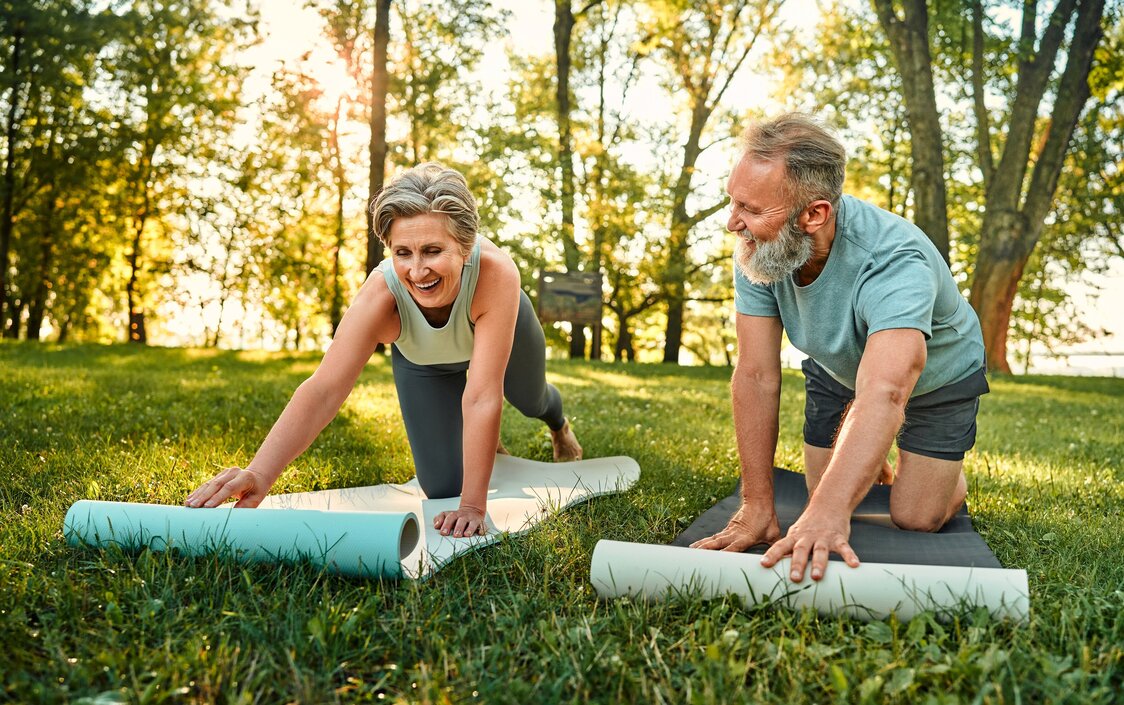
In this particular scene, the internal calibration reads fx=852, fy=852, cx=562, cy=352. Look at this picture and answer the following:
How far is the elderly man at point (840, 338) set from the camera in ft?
8.30

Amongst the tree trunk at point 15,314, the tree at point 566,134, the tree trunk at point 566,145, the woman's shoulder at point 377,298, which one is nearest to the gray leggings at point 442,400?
the woman's shoulder at point 377,298

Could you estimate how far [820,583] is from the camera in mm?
2334

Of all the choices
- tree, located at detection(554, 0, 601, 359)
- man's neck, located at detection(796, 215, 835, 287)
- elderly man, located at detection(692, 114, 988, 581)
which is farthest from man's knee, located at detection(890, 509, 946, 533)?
tree, located at detection(554, 0, 601, 359)

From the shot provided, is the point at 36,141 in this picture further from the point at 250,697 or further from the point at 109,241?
the point at 250,697

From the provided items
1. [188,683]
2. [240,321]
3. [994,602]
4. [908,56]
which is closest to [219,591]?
[188,683]

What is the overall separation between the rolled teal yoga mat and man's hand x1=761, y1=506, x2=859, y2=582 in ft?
3.76

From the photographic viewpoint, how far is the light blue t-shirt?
109 inches

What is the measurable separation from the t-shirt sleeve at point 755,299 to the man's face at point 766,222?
219 mm

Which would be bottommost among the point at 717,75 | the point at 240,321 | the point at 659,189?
the point at 240,321

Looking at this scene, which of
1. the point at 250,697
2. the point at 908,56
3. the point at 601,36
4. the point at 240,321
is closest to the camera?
the point at 250,697

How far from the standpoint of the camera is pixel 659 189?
2281 centimetres

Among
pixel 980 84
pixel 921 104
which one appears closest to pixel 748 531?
pixel 921 104

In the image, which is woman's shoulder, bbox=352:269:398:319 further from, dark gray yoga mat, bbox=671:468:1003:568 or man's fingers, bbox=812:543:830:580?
man's fingers, bbox=812:543:830:580

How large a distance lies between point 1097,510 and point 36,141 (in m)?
24.5
